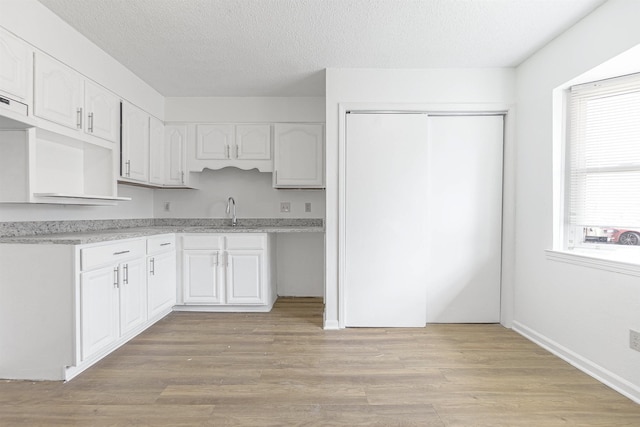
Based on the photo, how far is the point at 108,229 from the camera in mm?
3053

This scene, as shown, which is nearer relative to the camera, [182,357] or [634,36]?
[634,36]

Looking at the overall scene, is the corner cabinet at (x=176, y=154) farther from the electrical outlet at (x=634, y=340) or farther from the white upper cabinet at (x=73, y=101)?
the electrical outlet at (x=634, y=340)

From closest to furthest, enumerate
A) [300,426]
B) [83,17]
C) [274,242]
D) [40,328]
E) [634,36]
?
1. [300,426]
2. [634,36]
3. [40,328]
4. [83,17]
5. [274,242]

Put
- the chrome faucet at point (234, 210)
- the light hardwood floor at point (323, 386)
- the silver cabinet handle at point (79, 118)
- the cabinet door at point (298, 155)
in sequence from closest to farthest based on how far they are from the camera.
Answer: the light hardwood floor at point (323, 386) < the silver cabinet handle at point (79, 118) < the cabinet door at point (298, 155) < the chrome faucet at point (234, 210)

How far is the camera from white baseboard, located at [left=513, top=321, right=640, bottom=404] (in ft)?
6.05

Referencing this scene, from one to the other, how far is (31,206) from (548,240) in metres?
3.83

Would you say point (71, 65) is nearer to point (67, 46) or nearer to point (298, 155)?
point (67, 46)

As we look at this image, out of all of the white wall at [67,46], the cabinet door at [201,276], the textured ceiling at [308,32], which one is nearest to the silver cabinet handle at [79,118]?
the white wall at [67,46]

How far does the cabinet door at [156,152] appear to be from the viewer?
10.9 feet

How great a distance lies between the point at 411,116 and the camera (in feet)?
9.46

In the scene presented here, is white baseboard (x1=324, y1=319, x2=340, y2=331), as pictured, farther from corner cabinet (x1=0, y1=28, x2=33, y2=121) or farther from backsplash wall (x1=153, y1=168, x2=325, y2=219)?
corner cabinet (x1=0, y1=28, x2=33, y2=121)

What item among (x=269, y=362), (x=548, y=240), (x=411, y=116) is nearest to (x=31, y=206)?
(x=269, y=362)

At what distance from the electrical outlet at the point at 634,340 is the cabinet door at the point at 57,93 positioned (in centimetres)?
379

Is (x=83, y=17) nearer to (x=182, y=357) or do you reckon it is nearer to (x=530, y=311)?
(x=182, y=357)
